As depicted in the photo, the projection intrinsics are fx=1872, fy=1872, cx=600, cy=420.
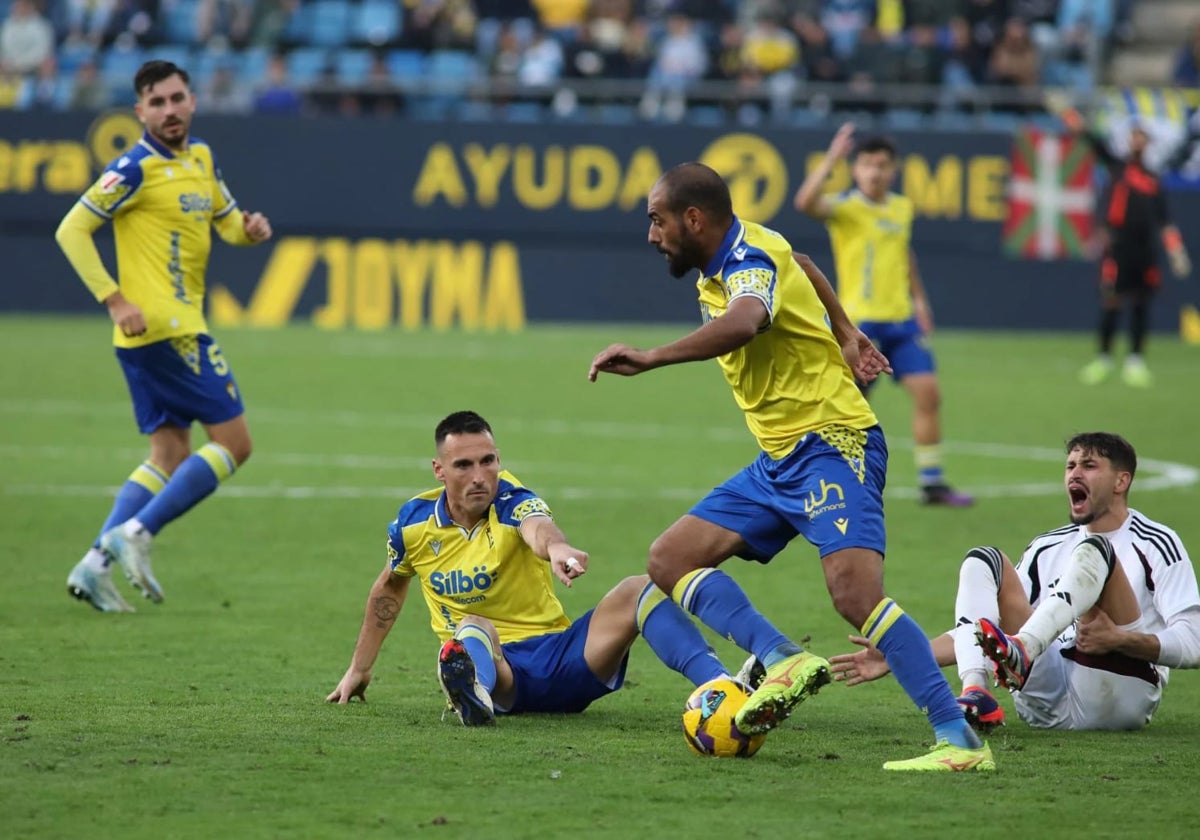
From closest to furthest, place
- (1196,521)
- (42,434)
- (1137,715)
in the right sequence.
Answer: (1137,715) < (1196,521) < (42,434)

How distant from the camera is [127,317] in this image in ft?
28.6

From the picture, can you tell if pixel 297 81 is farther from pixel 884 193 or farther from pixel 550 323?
pixel 884 193

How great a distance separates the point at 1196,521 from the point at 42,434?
918 centimetres

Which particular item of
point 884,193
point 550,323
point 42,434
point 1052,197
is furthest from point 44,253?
point 884,193

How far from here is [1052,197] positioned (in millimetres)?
24922

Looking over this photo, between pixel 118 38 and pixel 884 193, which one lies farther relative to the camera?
pixel 118 38

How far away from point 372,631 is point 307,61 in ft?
72.3

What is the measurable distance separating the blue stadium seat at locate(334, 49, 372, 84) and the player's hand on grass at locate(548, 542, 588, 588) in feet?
72.0

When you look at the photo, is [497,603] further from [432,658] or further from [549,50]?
[549,50]

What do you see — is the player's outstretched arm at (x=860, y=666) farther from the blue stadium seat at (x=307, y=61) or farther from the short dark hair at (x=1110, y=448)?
the blue stadium seat at (x=307, y=61)

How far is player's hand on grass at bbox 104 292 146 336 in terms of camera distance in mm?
8711

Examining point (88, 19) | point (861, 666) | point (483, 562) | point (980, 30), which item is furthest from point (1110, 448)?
point (88, 19)

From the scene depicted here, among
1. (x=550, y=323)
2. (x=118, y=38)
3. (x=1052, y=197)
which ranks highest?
(x=118, y=38)

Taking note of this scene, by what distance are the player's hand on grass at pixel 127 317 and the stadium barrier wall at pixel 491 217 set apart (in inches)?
639
